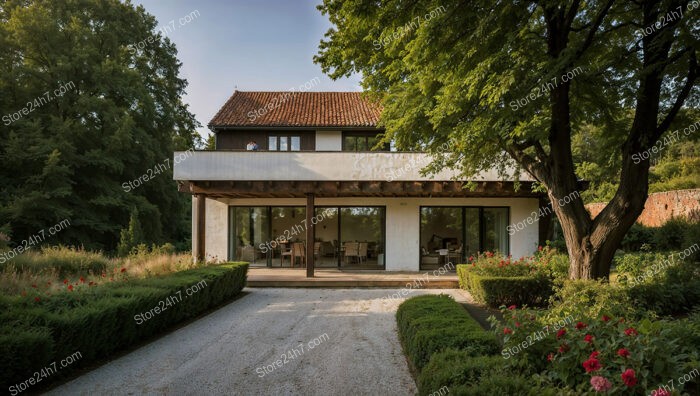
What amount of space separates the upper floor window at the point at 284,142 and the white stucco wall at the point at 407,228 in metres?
3.35

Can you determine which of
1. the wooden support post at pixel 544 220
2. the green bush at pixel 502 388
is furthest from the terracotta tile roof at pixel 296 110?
the green bush at pixel 502 388

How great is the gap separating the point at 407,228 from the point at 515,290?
20.8 feet

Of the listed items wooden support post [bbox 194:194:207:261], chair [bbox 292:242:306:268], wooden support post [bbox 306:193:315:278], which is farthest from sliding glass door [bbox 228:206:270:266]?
wooden support post [bbox 306:193:315:278]

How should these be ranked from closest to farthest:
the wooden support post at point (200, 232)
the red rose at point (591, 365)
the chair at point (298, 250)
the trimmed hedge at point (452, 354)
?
1. the red rose at point (591, 365)
2. the trimmed hedge at point (452, 354)
3. the wooden support post at point (200, 232)
4. the chair at point (298, 250)

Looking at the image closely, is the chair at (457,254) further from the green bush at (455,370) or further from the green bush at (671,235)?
the green bush at (455,370)

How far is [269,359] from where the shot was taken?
5812mm

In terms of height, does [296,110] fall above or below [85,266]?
above

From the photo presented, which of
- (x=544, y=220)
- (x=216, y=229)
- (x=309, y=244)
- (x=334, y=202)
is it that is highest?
(x=334, y=202)

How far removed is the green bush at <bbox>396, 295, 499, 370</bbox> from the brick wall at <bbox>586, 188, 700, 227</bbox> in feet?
33.1

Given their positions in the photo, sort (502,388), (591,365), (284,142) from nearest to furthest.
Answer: (591,365), (502,388), (284,142)

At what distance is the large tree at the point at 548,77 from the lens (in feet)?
19.4

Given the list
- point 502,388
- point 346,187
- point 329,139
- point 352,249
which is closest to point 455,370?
point 502,388

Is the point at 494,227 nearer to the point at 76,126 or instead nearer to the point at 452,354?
the point at 452,354

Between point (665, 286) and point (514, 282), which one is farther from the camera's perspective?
point (514, 282)
